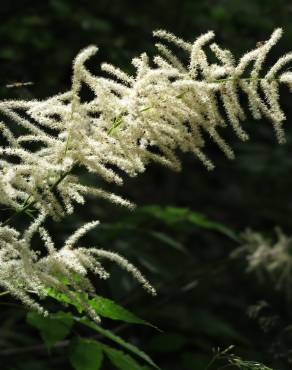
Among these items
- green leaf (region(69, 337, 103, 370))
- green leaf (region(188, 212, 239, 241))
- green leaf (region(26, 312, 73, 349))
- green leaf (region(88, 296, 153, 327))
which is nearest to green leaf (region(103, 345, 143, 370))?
green leaf (region(69, 337, 103, 370))

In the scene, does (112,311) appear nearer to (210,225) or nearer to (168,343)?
(168,343)

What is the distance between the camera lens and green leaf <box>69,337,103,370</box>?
3852 millimetres

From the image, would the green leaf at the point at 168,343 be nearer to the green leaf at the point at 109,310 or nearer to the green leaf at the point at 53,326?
the green leaf at the point at 53,326

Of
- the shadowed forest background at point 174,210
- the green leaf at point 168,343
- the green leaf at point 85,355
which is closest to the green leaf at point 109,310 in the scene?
the green leaf at point 85,355

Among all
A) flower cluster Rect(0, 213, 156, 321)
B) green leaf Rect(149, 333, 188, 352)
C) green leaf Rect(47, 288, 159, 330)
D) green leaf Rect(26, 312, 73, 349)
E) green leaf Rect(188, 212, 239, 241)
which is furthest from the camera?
green leaf Rect(188, 212, 239, 241)

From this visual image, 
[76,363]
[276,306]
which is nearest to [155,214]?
[76,363]

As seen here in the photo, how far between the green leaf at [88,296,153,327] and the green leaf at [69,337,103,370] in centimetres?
41

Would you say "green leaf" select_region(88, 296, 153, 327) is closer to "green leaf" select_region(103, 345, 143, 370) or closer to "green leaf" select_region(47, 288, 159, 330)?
"green leaf" select_region(47, 288, 159, 330)

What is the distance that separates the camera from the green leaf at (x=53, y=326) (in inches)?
167

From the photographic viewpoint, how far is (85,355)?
3.98 metres

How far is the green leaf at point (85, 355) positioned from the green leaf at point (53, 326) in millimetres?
142

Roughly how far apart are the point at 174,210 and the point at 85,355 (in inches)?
129

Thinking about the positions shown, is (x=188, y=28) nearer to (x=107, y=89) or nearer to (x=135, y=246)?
(x=135, y=246)

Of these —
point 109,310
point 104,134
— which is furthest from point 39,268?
point 104,134
